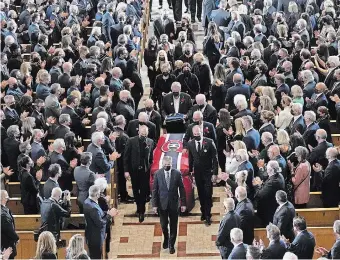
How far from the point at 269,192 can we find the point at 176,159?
2.87 meters

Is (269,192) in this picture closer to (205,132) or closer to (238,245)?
(238,245)

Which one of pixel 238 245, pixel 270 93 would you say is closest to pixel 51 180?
pixel 238 245

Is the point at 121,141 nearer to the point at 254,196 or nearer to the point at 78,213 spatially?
the point at 78,213

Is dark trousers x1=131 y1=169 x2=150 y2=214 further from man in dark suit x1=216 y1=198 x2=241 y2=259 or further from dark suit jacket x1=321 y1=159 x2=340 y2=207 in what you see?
dark suit jacket x1=321 y1=159 x2=340 y2=207

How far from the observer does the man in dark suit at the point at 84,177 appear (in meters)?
15.7

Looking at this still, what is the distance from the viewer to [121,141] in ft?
57.7

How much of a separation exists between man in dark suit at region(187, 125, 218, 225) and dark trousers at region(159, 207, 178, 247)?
965mm

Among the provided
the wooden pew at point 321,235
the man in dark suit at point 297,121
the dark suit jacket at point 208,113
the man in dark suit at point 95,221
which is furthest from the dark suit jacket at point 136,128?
the wooden pew at point 321,235

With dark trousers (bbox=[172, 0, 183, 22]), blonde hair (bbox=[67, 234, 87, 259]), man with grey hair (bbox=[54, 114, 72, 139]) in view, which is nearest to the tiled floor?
man with grey hair (bbox=[54, 114, 72, 139])

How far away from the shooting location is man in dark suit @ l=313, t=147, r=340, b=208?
51.5ft

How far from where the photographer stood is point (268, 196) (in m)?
15.3

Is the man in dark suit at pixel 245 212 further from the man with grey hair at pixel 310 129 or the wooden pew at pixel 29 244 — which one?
the man with grey hair at pixel 310 129

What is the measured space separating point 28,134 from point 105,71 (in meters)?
3.71

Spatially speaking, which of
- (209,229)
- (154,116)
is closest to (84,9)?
(154,116)
